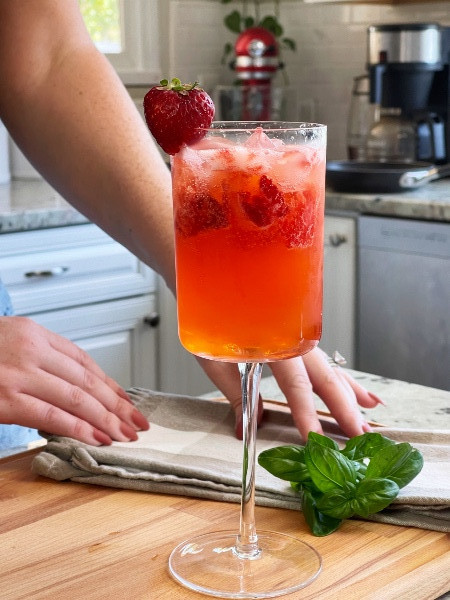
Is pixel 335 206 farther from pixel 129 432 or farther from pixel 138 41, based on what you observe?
pixel 129 432

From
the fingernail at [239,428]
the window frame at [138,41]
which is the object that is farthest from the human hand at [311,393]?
the window frame at [138,41]

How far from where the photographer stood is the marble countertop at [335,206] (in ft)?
8.16

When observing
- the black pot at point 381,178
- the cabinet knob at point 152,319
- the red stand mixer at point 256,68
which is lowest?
the cabinet knob at point 152,319

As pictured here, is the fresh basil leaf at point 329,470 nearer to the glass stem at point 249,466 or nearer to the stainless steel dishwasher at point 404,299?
the glass stem at point 249,466

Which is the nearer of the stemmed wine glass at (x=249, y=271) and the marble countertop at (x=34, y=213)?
the stemmed wine glass at (x=249, y=271)

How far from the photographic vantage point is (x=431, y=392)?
4.17 ft

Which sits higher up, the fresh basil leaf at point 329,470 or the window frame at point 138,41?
the window frame at point 138,41

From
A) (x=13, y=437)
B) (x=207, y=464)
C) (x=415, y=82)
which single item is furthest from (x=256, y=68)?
(x=207, y=464)

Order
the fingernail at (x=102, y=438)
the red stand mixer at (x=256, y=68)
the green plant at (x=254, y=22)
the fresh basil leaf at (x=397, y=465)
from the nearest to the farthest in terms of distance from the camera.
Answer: the fresh basil leaf at (x=397, y=465), the fingernail at (x=102, y=438), the red stand mixer at (x=256, y=68), the green plant at (x=254, y=22)

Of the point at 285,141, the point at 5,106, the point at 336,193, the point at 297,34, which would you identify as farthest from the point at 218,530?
the point at 297,34

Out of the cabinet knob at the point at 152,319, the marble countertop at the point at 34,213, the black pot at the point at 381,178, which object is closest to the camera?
the marble countertop at the point at 34,213

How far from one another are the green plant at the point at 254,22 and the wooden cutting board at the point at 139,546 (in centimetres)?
308

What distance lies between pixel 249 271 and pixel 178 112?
5.4 inches

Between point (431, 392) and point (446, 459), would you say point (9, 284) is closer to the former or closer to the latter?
point (431, 392)
